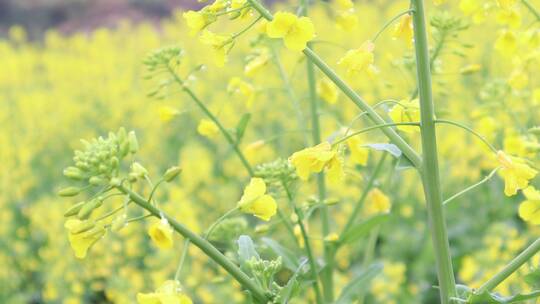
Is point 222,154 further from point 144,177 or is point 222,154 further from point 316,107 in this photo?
point 144,177

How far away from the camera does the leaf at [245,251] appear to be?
1485 millimetres

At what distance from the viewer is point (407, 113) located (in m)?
1.58

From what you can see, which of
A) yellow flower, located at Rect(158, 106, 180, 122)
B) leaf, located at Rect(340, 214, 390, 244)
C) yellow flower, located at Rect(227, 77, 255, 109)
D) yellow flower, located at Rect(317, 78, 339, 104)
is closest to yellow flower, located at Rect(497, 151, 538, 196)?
leaf, located at Rect(340, 214, 390, 244)

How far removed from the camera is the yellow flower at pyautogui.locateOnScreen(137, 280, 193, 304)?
1273 millimetres

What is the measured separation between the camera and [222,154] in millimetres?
5621

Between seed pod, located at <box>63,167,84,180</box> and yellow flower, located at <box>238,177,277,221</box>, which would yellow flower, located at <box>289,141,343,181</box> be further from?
seed pod, located at <box>63,167,84,180</box>

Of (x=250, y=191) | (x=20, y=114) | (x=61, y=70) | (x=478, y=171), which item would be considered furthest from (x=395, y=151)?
(x=61, y=70)

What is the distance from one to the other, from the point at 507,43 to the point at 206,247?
3.37ft

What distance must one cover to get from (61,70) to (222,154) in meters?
3.57

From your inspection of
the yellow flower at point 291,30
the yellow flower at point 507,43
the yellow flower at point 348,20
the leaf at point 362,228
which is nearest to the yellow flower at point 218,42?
the yellow flower at point 291,30

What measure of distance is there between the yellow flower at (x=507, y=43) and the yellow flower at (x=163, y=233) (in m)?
1.06

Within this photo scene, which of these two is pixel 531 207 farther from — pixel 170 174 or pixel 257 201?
pixel 170 174

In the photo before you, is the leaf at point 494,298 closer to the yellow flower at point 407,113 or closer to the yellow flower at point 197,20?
the yellow flower at point 407,113

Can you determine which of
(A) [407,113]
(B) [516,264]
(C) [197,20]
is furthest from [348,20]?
(B) [516,264]
